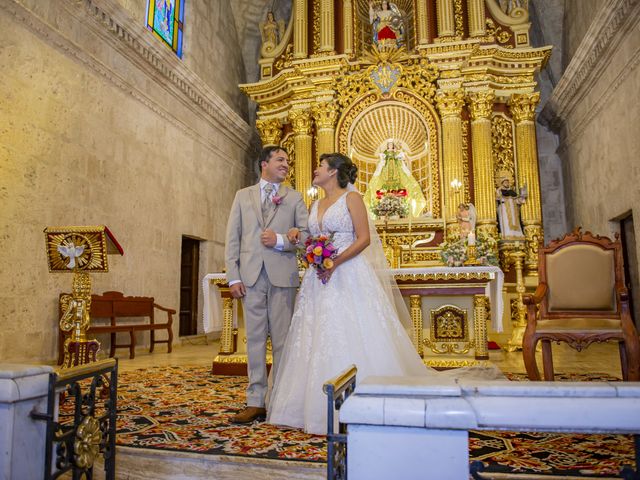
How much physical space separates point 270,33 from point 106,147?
→ 19.9ft

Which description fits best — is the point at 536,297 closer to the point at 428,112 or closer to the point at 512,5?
the point at 428,112

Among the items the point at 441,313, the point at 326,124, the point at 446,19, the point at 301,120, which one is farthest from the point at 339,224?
the point at 446,19

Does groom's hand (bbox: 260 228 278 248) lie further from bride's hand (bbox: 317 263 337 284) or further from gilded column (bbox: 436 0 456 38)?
gilded column (bbox: 436 0 456 38)

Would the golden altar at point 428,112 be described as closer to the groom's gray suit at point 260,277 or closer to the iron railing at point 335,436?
the groom's gray suit at point 260,277

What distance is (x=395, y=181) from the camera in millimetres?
10406

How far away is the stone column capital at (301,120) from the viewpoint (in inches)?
435

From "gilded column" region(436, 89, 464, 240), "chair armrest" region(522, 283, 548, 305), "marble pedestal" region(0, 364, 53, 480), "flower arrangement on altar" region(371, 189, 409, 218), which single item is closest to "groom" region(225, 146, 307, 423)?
"marble pedestal" region(0, 364, 53, 480)

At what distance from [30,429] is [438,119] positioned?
384 inches

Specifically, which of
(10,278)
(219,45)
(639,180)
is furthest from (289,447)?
(219,45)

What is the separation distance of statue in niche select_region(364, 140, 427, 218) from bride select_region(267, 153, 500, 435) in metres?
6.98

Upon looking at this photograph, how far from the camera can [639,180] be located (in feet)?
23.6

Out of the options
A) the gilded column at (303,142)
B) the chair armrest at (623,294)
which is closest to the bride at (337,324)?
the chair armrest at (623,294)

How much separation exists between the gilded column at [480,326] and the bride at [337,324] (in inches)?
83.0

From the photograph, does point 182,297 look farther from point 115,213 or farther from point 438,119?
point 438,119
